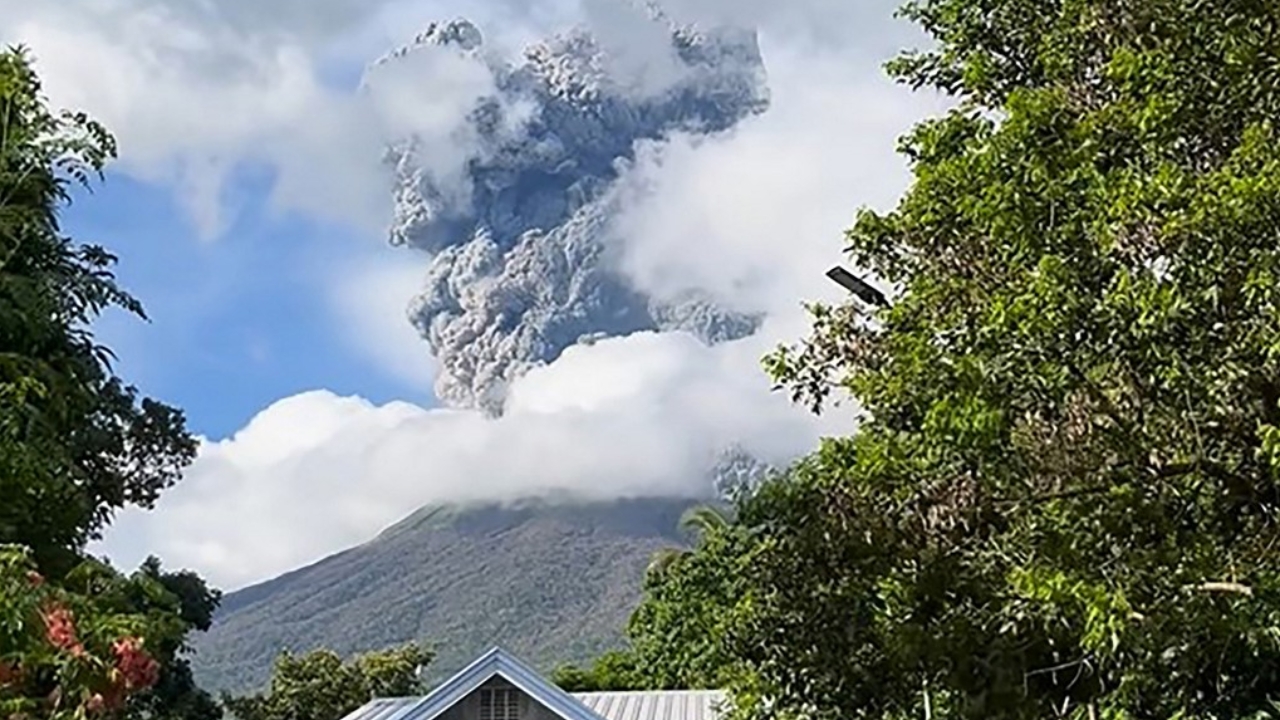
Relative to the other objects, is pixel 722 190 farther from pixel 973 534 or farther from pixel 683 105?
pixel 973 534

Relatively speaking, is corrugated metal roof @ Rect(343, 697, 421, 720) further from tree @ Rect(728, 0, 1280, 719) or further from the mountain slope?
the mountain slope

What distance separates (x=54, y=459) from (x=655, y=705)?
13515mm

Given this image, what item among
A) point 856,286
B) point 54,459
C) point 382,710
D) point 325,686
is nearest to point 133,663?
point 54,459

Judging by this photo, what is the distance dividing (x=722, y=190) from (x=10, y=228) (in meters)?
107

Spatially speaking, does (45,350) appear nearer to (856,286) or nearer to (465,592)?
(856,286)

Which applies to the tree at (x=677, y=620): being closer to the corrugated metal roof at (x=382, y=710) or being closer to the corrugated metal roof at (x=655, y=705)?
the corrugated metal roof at (x=655, y=705)

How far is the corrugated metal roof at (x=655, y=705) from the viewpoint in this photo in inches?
810

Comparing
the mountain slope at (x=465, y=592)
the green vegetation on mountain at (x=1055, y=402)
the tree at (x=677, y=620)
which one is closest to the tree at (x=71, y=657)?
the green vegetation on mountain at (x=1055, y=402)

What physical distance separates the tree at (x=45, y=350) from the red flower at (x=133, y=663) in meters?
1.17

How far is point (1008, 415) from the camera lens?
8266 millimetres

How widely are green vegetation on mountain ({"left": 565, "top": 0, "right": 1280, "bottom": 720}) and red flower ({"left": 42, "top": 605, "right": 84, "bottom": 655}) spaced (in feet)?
15.5

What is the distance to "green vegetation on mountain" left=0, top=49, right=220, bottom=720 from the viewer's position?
6.85 m

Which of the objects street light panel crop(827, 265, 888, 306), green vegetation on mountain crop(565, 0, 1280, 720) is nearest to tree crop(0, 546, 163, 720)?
green vegetation on mountain crop(565, 0, 1280, 720)

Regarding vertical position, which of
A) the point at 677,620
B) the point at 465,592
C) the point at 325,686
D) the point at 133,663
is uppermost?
the point at 465,592
